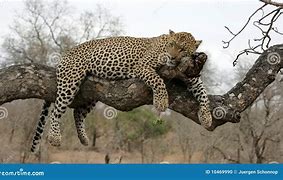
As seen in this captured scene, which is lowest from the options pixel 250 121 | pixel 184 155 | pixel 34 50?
pixel 184 155

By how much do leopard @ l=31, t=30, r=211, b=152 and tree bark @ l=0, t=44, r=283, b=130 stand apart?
0.06 meters

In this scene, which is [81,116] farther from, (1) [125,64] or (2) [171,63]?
(2) [171,63]

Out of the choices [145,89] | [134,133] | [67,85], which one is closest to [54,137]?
[67,85]

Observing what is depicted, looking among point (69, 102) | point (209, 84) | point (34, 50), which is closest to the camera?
point (69, 102)

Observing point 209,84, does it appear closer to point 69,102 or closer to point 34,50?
point 34,50

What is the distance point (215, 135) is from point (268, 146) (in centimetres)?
149

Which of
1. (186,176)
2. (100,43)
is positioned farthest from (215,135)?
(100,43)

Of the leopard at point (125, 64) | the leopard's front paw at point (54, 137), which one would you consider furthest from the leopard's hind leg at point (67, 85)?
the leopard's front paw at point (54, 137)

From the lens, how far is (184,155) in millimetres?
13102

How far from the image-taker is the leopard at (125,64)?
135 inches

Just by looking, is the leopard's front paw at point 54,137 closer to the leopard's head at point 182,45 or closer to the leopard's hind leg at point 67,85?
the leopard's hind leg at point 67,85

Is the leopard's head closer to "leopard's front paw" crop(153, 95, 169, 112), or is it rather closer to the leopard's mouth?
the leopard's mouth

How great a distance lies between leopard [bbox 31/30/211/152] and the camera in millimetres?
3420

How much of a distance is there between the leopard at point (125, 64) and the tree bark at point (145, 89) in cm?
6
